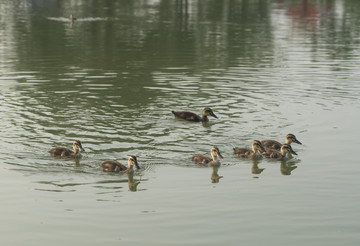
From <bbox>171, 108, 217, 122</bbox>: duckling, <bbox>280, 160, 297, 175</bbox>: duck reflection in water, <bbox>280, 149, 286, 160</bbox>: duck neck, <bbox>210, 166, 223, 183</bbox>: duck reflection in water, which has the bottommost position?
<bbox>280, 160, 297, 175</bbox>: duck reflection in water

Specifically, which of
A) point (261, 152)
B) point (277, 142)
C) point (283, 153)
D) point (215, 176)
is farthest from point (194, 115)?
point (215, 176)

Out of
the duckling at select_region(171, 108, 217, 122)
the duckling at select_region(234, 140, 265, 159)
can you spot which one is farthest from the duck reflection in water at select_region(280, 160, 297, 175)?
the duckling at select_region(171, 108, 217, 122)

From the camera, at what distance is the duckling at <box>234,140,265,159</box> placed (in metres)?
17.2

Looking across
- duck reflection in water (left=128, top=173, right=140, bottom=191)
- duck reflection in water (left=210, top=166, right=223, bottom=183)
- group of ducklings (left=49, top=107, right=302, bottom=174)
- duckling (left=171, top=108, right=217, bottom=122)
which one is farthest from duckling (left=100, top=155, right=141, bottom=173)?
duckling (left=171, top=108, right=217, bottom=122)

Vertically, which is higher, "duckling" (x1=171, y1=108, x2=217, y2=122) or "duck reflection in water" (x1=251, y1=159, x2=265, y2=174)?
"duckling" (x1=171, y1=108, x2=217, y2=122)

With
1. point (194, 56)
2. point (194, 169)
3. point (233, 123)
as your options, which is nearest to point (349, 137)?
point (233, 123)

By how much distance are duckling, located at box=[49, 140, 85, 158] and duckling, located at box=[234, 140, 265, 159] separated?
12.0ft

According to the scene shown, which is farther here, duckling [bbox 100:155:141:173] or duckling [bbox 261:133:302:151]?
duckling [bbox 261:133:302:151]

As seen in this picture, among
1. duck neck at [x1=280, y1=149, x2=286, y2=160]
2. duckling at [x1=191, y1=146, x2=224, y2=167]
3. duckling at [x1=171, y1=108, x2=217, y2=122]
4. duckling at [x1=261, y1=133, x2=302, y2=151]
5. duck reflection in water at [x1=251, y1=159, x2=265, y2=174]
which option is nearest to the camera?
duckling at [x1=191, y1=146, x2=224, y2=167]

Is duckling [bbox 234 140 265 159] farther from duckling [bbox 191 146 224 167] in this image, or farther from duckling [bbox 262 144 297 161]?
duckling [bbox 191 146 224 167]

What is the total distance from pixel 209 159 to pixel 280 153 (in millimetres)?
1997

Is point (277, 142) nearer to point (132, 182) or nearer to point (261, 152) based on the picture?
point (261, 152)

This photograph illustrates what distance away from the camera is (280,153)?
17609 mm

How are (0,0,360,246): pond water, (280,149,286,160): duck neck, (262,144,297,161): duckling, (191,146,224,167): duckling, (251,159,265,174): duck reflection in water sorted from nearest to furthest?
(0,0,360,246): pond water
(191,146,224,167): duckling
(251,159,265,174): duck reflection in water
(262,144,297,161): duckling
(280,149,286,160): duck neck
